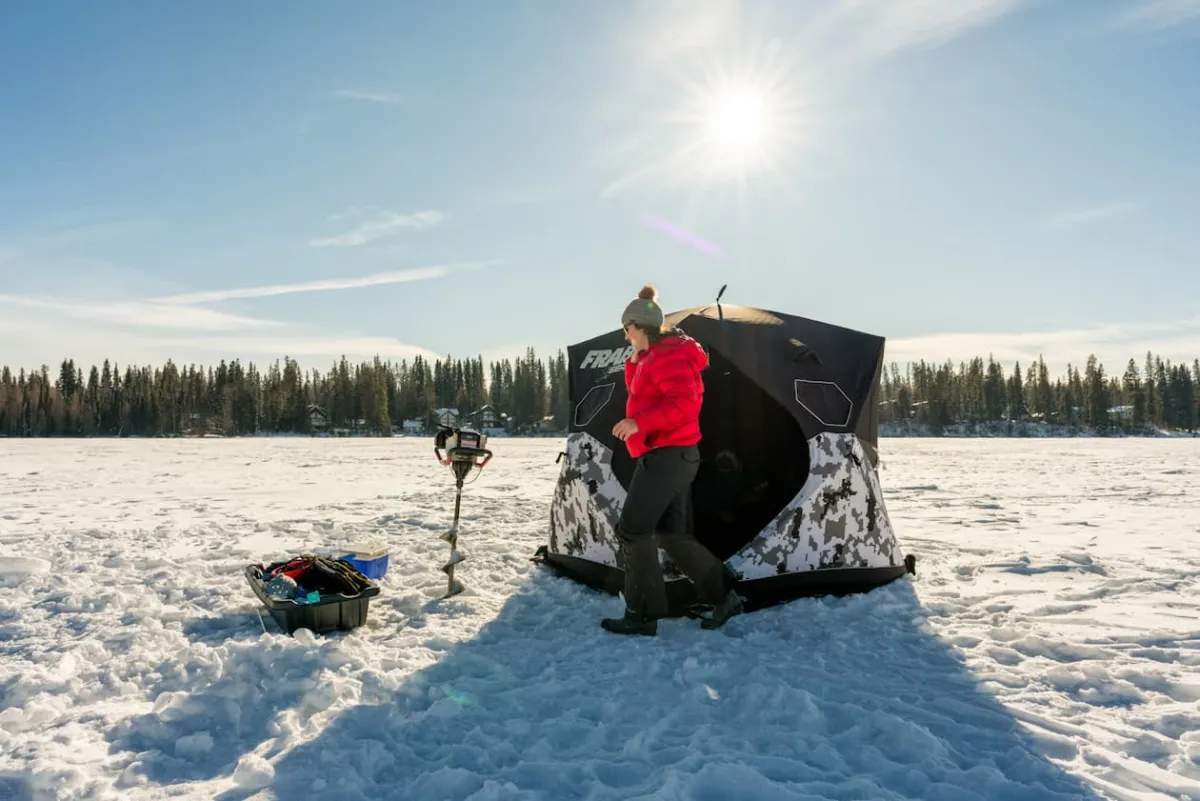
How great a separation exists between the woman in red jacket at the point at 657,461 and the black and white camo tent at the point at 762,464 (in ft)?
1.47

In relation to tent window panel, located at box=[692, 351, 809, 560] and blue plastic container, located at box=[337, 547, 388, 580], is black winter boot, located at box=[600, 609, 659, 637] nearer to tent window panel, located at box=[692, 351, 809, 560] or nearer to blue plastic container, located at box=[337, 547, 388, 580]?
tent window panel, located at box=[692, 351, 809, 560]

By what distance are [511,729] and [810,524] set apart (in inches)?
104

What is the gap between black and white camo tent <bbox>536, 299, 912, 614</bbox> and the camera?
4590 mm

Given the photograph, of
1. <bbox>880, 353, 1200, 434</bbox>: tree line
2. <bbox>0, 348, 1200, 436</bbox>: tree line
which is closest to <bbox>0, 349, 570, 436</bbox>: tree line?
<bbox>0, 348, 1200, 436</bbox>: tree line

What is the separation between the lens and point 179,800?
2.22 metres

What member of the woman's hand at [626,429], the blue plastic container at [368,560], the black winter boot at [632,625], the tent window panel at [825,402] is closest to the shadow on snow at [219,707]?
the blue plastic container at [368,560]

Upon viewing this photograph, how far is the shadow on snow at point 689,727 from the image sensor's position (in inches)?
91.0

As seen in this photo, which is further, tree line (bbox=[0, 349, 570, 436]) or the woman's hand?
tree line (bbox=[0, 349, 570, 436])

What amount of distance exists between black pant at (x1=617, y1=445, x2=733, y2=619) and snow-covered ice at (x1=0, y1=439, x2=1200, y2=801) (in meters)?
0.26

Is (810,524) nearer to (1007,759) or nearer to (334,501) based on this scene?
(1007,759)

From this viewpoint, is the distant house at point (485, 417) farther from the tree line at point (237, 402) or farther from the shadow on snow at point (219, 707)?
the shadow on snow at point (219, 707)

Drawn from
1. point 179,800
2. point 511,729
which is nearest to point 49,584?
point 179,800

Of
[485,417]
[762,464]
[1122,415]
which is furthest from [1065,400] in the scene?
[762,464]

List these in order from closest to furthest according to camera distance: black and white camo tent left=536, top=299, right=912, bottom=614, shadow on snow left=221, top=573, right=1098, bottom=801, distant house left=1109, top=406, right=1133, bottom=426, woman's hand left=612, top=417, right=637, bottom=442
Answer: shadow on snow left=221, top=573, right=1098, bottom=801 → woman's hand left=612, top=417, right=637, bottom=442 → black and white camo tent left=536, top=299, right=912, bottom=614 → distant house left=1109, top=406, right=1133, bottom=426
